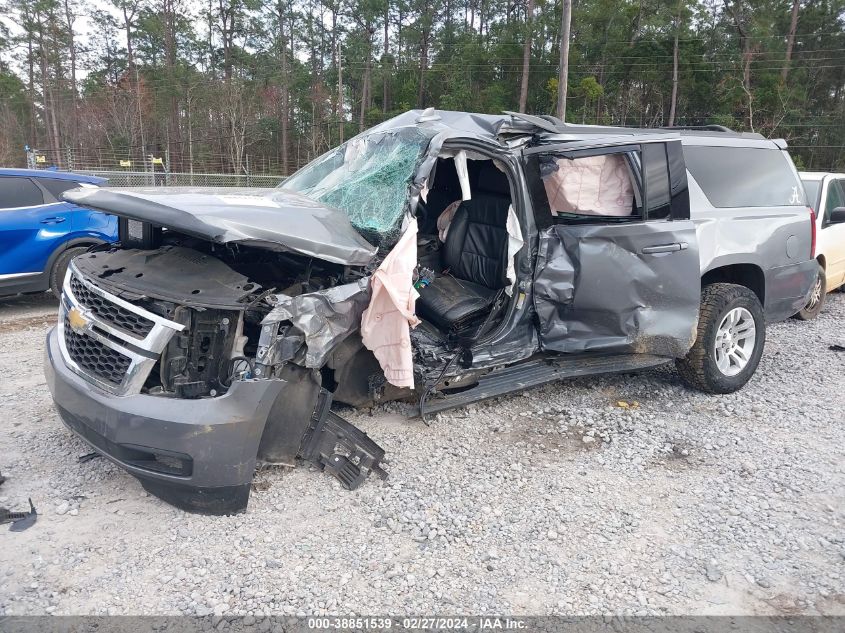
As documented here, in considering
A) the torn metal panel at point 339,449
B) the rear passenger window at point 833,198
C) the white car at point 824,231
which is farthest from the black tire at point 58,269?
the rear passenger window at point 833,198

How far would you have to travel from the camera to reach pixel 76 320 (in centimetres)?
296

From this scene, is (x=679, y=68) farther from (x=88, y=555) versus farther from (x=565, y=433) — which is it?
(x=88, y=555)

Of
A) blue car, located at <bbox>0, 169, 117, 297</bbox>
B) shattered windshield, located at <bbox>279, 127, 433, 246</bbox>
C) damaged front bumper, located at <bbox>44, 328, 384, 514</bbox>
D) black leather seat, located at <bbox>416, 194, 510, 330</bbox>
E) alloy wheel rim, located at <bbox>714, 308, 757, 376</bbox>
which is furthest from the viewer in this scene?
blue car, located at <bbox>0, 169, 117, 297</bbox>

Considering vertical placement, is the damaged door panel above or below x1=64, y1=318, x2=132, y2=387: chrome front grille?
above

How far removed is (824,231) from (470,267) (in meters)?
4.95

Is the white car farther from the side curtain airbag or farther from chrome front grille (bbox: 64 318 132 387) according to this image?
chrome front grille (bbox: 64 318 132 387)

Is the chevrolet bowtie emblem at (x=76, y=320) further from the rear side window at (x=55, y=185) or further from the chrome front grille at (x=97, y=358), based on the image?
the rear side window at (x=55, y=185)

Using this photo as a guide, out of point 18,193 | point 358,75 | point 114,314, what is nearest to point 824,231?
point 114,314

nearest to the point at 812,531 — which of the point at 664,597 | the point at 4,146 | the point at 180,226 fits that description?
the point at 664,597

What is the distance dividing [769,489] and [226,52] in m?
39.2

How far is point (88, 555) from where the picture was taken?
2.63 metres

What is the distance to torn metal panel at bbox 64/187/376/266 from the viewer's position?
2771 mm

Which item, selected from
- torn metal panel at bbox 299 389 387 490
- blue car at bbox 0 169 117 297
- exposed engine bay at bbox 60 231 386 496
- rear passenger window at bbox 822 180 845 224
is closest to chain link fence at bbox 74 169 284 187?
blue car at bbox 0 169 117 297

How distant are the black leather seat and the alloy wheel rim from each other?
5.85 ft
